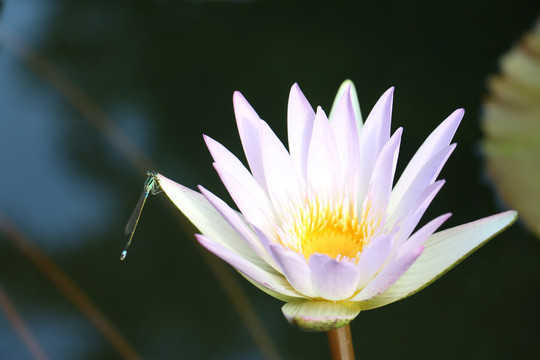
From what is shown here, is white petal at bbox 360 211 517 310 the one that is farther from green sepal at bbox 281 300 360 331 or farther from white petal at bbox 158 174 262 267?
white petal at bbox 158 174 262 267

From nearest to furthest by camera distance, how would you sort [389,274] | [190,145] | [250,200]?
1. [389,274]
2. [250,200]
3. [190,145]

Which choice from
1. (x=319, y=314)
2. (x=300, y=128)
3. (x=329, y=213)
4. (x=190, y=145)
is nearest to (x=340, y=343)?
(x=319, y=314)

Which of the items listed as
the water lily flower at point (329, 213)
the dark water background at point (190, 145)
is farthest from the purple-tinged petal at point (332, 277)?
the dark water background at point (190, 145)

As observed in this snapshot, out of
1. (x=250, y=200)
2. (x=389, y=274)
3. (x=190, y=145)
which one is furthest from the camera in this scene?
(x=190, y=145)

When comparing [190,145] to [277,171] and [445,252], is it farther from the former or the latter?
[445,252]

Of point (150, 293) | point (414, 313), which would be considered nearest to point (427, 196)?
point (414, 313)

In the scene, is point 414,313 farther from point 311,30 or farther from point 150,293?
point 311,30
